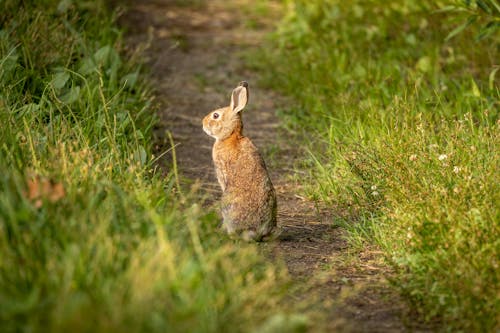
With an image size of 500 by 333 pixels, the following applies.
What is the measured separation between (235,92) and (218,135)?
0.32 metres

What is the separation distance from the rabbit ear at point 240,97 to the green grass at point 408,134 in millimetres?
760

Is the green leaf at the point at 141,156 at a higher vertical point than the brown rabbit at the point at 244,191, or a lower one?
higher

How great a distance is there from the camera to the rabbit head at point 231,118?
618cm

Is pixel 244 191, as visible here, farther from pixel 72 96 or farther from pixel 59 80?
pixel 59 80

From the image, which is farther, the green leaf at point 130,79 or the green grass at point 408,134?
the green leaf at point 130,79

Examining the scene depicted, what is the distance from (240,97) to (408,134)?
46.9 inches

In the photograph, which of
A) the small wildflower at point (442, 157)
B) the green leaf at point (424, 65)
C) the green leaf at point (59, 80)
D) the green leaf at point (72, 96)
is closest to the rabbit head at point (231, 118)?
the green leaf at point (72, 96)

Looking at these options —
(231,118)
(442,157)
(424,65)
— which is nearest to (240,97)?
(231,118)

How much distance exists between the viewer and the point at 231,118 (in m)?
6.22

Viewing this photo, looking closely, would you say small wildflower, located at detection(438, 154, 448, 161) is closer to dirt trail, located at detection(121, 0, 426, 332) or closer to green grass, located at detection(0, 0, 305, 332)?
dirt trail, located at detection(121, 0, 426, 332)

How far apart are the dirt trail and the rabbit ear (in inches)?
28.9

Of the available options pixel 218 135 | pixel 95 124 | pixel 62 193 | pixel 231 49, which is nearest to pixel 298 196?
pixel 218 135

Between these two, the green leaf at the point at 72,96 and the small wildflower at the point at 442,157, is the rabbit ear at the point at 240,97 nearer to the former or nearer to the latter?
the green leaf at the point at 72,96

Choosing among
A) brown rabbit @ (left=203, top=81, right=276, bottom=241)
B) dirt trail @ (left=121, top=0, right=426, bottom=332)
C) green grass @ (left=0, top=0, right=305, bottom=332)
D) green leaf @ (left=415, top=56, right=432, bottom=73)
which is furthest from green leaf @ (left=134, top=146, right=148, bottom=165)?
green leaf @ (left=415, top=56, right=432, bottom=73)
